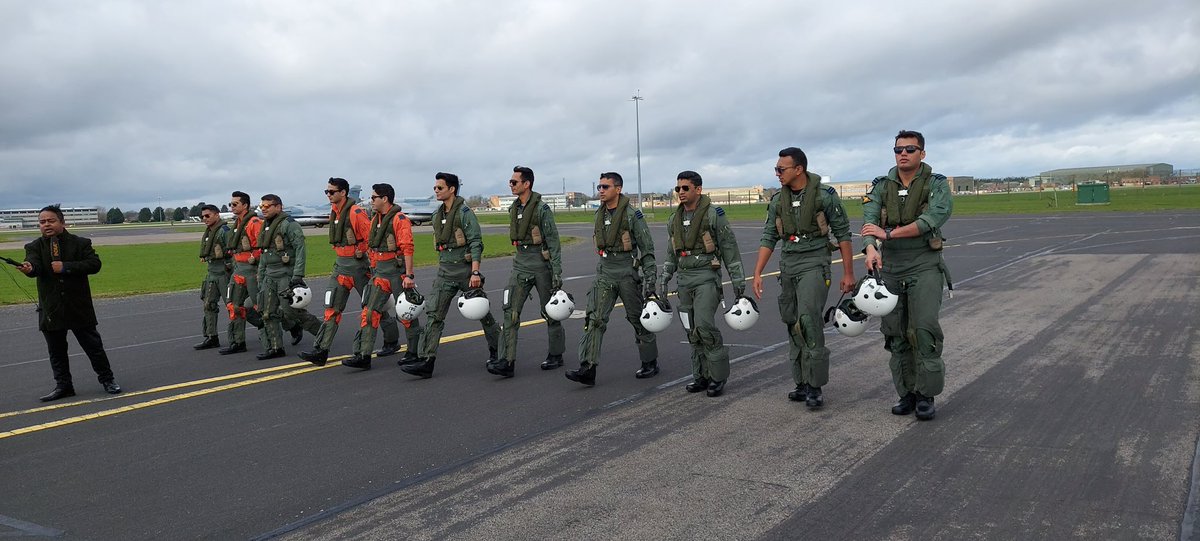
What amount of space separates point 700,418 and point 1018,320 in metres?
6.58

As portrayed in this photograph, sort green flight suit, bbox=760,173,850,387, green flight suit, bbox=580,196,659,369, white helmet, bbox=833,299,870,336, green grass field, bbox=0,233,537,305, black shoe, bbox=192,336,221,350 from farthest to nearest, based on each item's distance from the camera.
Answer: green grass field, bbox=0,233,537,305, black shoe, bbox=192,336,221,350, green flight suit, bbox=580,196,659,369, green flight suit, bbox=760,173,850,387, white helmet, bbox=833,299,870,336

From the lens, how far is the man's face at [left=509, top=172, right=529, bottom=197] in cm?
886

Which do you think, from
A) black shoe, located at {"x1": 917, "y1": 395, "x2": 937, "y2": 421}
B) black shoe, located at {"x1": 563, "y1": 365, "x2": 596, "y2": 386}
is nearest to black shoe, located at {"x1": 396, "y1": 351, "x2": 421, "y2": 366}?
black shoe, located at {"x1": 563, "y1": 365, "x2": 596, "y2": 386}

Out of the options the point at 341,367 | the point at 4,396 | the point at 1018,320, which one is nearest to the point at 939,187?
the point at 1018,320

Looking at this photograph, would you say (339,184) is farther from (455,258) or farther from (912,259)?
(912,259)

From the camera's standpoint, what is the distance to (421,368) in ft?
28.2

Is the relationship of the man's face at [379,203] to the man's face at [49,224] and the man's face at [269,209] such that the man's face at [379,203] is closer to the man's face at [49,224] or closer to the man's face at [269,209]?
the man's face at [269,209]

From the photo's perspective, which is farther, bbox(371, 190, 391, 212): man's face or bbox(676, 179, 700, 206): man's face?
bbox(371, 190, 391, 212): man's face

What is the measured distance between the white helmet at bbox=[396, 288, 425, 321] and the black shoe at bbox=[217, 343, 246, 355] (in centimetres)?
326

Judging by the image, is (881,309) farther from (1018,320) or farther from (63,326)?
(63,326)

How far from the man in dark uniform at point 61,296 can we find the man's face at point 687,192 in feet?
19.1

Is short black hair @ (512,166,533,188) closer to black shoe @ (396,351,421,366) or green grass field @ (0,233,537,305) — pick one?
black shoe @ (396,351,421,366)

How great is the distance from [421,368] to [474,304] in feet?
2.80

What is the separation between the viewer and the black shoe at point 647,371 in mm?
8445
